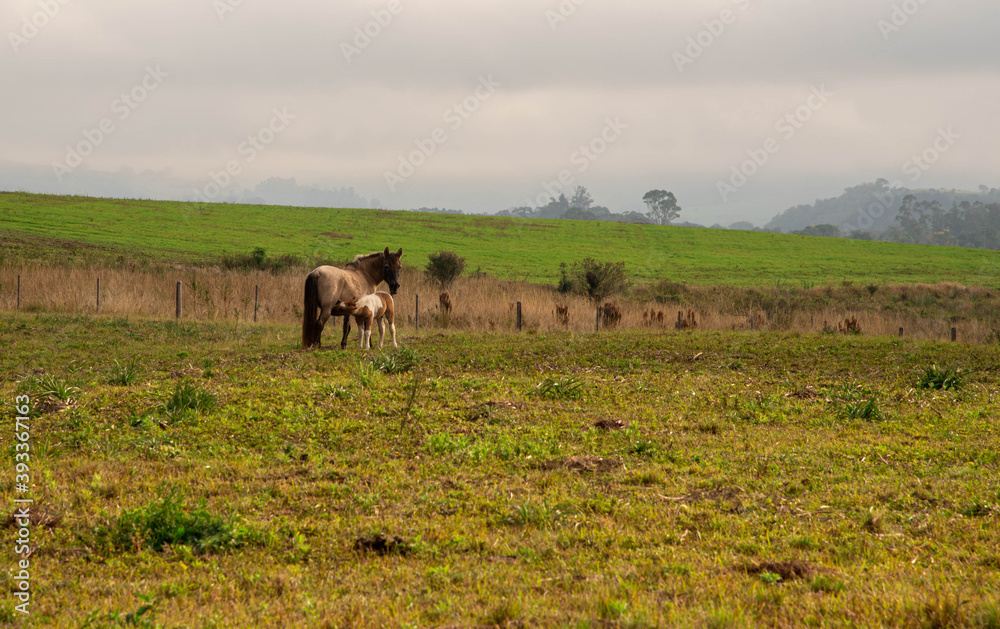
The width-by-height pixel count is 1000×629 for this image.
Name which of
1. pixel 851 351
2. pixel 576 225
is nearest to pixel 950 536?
→ pixel 851 351

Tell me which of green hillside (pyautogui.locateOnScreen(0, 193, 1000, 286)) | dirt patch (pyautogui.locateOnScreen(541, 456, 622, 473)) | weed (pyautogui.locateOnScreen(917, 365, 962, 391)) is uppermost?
green hillside (pyautogui.locateOnScreen(0, 193, 1000, 286))

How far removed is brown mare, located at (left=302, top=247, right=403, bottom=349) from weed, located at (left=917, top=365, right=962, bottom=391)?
10581 mm

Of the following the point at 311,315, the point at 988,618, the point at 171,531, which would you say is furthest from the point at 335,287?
the point at 988,618

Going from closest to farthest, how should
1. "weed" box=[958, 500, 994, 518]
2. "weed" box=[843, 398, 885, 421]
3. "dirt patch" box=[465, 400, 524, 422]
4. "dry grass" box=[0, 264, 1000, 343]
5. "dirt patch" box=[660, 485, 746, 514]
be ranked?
1. "weed" box=[958, 500, 994, 518]
2. "dirt patch" box=[660, 485, 746, 514]
3. "dirt patch" box=[465, 400, 524, 422]
4. "weed" box=[843, 398, 885, 421]
5. "dry grass" box=[0, 264, 1000, 343]

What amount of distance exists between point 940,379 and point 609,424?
6645 mm

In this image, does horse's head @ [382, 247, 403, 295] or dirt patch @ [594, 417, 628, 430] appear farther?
horse's head @ [382, 247, 403, 295]

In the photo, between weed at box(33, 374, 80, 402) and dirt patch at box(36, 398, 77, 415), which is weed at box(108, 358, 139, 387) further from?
dirt patch at box(36, 398, 77, 415)

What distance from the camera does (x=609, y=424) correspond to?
9.03 meters

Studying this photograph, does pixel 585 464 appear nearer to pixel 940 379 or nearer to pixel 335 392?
pixel 335 392

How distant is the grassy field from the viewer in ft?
14.2

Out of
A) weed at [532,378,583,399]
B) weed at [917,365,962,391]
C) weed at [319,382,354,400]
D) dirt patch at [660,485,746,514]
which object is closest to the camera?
dirt patch at [660,485,746,514]

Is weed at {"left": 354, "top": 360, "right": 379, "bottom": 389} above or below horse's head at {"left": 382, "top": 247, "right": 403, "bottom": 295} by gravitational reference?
below

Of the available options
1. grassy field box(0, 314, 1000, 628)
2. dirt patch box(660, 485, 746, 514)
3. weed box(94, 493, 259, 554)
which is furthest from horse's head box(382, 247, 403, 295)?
weed box(94, 493, 259, 554)

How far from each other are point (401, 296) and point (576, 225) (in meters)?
56.5
